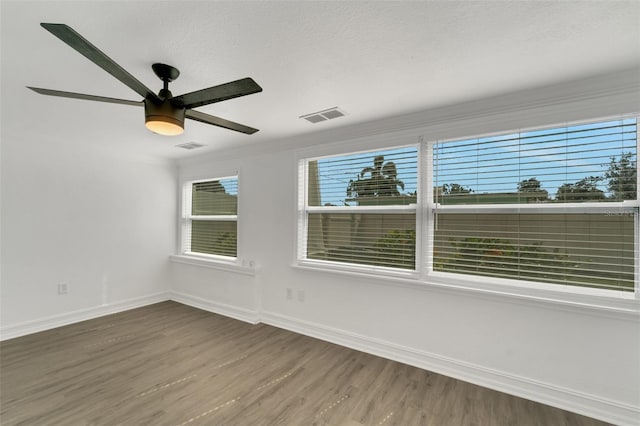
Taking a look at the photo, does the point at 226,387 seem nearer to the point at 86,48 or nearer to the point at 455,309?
the point at 455,309

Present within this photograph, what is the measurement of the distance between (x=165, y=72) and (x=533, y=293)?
124 inches

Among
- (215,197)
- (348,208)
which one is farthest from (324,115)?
(215,197)

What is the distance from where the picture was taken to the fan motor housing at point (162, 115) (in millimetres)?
1716

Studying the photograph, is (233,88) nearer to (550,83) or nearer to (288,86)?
(288,86)

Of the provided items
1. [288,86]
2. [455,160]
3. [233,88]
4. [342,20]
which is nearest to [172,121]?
[233,88]

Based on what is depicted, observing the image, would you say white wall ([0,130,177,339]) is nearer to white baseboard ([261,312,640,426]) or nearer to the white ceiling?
the white ceiling

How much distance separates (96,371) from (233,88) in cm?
286

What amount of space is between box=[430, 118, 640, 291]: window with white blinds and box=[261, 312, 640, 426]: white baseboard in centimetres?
81

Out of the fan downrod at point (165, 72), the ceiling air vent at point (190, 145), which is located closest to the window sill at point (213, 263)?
the ceiling air vent at point (190, 145)

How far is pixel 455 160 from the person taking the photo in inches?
105

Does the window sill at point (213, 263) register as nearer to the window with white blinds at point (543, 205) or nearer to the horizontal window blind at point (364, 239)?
the horizontal window blind at point (364, 239)

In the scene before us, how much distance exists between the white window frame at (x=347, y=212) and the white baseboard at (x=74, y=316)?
2764 mm

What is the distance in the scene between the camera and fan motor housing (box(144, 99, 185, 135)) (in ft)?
5.63

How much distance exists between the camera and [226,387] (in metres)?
2.40
